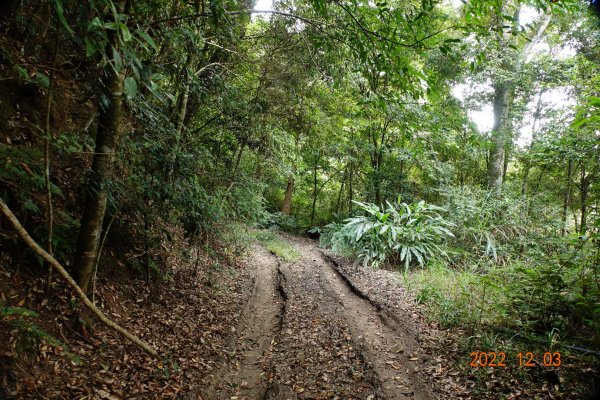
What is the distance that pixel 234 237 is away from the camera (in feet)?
22.8

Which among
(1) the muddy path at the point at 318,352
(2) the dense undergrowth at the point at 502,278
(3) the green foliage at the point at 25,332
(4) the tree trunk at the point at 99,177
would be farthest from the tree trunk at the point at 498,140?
(3) the green foliage at the point at 25,332

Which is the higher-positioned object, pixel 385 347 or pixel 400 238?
pixel 400 238

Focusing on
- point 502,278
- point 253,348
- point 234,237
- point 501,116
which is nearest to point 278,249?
point 234,237

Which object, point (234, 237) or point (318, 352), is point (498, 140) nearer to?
point (234, 237)

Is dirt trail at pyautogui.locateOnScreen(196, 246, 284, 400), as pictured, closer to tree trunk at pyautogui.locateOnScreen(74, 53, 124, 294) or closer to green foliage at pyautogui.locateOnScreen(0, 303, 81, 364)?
green foliage at pyautogui.locateOnScreen(0, 303, 81, 364)

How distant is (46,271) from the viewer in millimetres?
3545

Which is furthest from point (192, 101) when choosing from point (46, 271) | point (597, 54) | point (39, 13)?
point (597, 54)

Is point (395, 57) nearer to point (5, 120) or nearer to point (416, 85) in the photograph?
point (416, 85)

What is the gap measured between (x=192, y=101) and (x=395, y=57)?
489 cm

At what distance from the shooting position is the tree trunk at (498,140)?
10.2 metres

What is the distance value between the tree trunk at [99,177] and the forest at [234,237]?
22 millimetres

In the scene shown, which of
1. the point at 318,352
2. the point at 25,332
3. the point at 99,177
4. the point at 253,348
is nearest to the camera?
the point at 25,332

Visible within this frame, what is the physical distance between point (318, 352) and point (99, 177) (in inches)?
146

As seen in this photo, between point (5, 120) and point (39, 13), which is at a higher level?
point (39, 13)
